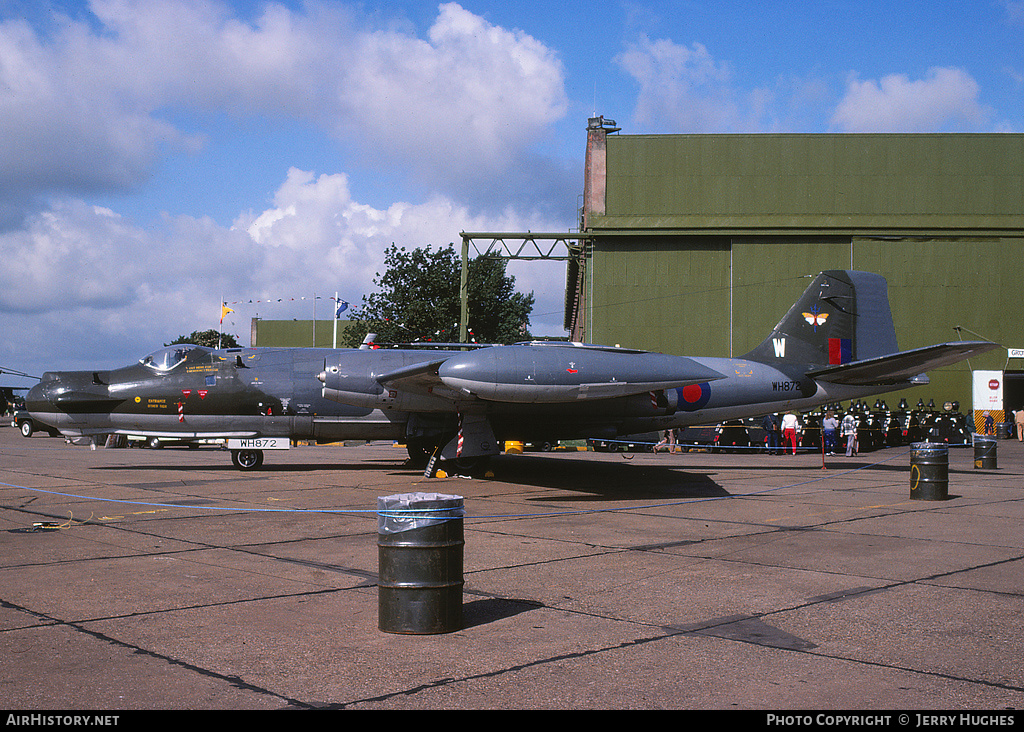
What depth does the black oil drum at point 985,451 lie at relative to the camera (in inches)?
803

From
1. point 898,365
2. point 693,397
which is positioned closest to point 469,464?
point 693,397

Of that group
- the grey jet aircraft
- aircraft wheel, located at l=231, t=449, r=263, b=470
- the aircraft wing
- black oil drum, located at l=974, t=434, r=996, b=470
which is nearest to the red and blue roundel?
the grey jet aircraft

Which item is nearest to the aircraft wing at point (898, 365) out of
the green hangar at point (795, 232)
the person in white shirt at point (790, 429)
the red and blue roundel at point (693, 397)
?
the red and blue roundel at point (693, 397)

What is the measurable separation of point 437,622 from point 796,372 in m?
15.4

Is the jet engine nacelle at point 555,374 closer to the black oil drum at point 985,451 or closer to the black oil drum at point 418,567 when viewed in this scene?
the black oil drum at point 418,567

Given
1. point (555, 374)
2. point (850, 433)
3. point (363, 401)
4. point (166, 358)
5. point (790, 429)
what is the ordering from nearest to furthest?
point (555, 374) → point (363, 401) → point (166, 358) → point (850, 433) → point (790, 429)

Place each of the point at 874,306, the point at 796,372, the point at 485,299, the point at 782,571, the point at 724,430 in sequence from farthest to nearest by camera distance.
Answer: the point at 485,299 → the point at 724,430 → the point at 874,306 → the point at 796,372 → the point at 782,571

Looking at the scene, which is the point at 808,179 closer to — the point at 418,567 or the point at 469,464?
the point at 469,464

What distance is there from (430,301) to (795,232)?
65.7ft

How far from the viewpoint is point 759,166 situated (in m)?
37.4

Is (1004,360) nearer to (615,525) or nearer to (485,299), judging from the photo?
(485,299)

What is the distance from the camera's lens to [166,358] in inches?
717

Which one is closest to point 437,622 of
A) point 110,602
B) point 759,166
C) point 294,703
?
point 294,703

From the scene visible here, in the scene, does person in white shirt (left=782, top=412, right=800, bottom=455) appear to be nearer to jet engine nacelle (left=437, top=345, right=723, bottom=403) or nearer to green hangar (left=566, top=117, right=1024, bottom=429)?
green hangar (left=566, top=117, right=1024, bottom=429)
